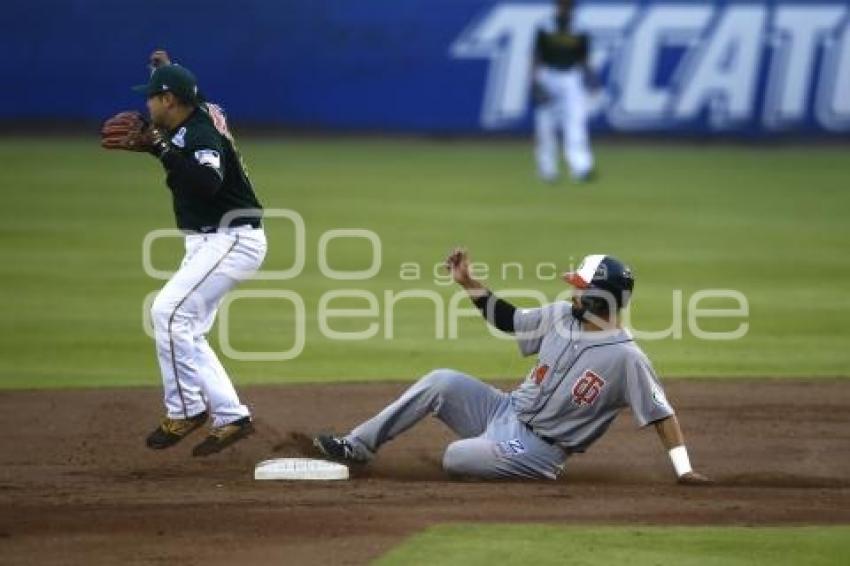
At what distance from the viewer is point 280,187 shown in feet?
73.2

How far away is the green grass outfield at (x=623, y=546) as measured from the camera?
757cm

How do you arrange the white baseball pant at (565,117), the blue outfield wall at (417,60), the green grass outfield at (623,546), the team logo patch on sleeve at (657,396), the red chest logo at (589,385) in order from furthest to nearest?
the blue outfield wall at (417,60), the white baseball pant at (565,117), the red chest logo at (589,385), the team logo patch on sleeve at (657,396), the green grass outfield at (623,546)

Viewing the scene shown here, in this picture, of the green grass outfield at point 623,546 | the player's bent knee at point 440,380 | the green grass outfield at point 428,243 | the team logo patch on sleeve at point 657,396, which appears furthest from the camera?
the green grass outfield at point 428,243

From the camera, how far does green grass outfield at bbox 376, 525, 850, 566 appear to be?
→ 7.57 meters

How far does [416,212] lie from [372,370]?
25.6ft

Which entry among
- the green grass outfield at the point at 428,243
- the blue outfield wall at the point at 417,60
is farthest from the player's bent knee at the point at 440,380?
the blue outfield wall at the point at 417,60

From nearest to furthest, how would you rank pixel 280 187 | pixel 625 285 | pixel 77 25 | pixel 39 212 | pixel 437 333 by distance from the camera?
pixel 625 285, pixel 437 333, pixel 39 212, pixel 280 187, pixel 77 25

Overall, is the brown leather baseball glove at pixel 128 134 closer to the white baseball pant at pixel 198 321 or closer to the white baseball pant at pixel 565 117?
the white baseball pant at pixel 198 321

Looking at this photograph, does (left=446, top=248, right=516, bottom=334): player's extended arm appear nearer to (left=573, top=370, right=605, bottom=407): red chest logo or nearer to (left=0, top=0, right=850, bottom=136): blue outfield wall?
(left=573, top=370, right=605, bottom=407): red chest logo

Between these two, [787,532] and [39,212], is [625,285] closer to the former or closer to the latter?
[787,532]

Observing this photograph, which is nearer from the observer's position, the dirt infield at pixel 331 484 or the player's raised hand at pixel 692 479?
the dirt infield at pixel 331 484

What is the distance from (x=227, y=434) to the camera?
959cm

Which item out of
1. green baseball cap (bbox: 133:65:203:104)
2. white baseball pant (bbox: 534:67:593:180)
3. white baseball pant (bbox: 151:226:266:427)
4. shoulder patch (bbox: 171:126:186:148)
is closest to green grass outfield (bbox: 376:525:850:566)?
white baseball pant (bbox: 151:226:266:427)

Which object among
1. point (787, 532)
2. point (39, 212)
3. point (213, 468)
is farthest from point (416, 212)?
point (787, 532)
